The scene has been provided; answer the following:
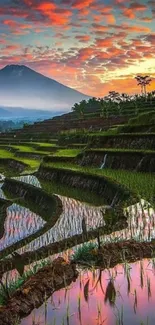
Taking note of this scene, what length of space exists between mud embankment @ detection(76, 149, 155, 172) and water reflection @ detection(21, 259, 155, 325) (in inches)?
422

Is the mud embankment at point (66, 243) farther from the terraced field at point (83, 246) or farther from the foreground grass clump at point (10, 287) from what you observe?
the foreground grass clump at point (10, 287)

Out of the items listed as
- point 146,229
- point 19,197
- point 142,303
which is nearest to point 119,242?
point 146,229

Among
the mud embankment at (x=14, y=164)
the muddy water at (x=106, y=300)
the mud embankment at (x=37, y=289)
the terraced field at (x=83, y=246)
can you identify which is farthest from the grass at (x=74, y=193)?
the mud embankment at (x=14, y=164)

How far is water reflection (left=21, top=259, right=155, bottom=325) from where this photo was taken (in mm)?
4719

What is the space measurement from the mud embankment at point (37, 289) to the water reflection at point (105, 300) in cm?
11

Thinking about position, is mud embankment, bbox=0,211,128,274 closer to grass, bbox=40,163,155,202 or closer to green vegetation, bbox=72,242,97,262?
green vegetation, bbox=72,242,97,262

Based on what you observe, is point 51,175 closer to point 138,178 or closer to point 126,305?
point 138,178

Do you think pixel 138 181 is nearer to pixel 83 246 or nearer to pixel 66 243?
pixel 66 243

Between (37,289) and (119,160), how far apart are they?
44.8 ft

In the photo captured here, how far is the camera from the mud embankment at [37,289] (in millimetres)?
4898

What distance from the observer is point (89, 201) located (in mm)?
13797

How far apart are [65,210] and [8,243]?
8.17 ft

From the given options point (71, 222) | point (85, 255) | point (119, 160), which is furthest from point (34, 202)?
point (85, 255)

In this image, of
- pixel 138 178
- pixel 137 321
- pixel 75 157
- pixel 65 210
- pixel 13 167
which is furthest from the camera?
pixel 13 167
